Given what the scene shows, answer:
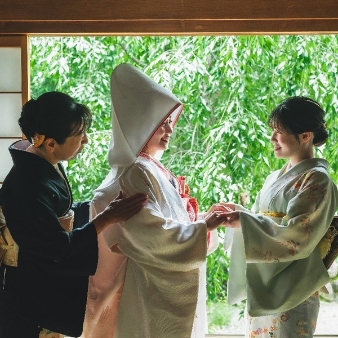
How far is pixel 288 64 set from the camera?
3828 millimetres

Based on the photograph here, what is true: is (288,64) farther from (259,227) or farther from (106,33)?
(259,227)

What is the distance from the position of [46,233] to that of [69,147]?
416mm

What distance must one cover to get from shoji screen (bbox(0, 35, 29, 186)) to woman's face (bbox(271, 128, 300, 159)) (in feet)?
4.56

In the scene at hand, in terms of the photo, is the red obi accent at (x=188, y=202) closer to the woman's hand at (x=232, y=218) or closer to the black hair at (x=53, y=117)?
the woman's hand at (x=232, y=218)

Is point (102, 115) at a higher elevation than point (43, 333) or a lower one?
higher

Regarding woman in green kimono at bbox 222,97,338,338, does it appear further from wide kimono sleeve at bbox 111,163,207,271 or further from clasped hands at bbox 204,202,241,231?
wide kimono sleeve at bbox 111,163,207,271

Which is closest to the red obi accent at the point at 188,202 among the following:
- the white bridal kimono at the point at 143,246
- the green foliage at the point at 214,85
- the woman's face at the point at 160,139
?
the white bridal kimono at the point at 143,246

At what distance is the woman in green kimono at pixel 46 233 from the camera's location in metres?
2.37

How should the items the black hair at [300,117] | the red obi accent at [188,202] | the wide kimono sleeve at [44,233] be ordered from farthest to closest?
the red obi accent at [188,202] < the black hair at [300,117] < the wide kimono sleeve at [44,233]

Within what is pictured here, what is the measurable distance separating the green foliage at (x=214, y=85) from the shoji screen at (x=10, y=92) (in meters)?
0.57

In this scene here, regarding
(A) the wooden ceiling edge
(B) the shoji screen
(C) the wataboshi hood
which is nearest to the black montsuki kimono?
(C) the wataboshi hood

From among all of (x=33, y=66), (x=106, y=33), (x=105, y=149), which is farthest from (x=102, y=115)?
(x=106, y=33)

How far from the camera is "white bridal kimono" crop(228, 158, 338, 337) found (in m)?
2.62

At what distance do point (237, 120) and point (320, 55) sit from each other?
0.68 m
